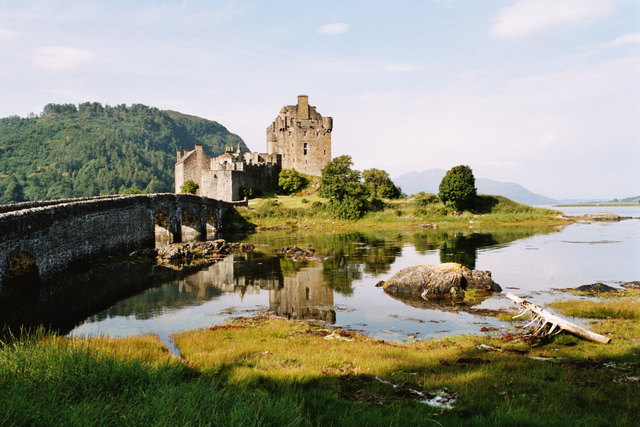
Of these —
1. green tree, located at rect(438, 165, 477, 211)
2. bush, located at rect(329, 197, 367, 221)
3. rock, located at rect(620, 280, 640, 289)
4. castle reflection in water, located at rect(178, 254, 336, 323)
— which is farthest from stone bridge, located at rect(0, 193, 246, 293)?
green tree, located at rect(438, 165, 477, 211)

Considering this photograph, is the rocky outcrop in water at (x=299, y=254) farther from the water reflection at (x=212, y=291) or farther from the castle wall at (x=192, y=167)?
the castle wall at (x=192, y=167)

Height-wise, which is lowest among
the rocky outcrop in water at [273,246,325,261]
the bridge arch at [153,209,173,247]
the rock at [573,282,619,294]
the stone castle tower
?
the rock at [573,282,619,294]

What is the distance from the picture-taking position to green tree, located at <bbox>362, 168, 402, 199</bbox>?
239 feet

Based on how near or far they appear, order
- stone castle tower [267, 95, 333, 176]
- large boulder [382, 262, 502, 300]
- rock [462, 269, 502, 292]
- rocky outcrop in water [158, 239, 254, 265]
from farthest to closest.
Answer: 1. stone castle tower [267, 95, 333, 176]
2. rocky outcrop in water [158, 239, 254, 265]
3. rock [462, 269, 502, 292]
4. large boulder [382, 262, 502, 300]

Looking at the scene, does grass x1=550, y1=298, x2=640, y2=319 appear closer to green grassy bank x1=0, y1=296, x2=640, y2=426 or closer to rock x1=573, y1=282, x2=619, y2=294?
green grassy bank x1=0, y1=296, x2=640, y2=426

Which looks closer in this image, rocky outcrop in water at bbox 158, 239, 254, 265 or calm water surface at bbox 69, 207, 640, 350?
calm water surface at bbox 69, 207, 640, 350

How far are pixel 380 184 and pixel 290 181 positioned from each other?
626 inches

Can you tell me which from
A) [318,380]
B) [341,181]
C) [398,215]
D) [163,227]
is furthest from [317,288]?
[398,215]

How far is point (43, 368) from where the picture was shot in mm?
6605

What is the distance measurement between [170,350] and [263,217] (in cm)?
4860

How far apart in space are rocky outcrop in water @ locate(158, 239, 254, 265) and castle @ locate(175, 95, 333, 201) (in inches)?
1249

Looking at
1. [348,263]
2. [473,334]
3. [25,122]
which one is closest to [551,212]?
[348,263]

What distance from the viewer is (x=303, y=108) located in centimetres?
8088

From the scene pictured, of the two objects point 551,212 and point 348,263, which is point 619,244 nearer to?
point 348,263
